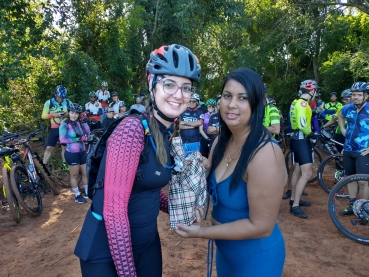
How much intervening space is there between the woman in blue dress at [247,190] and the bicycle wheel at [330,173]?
4824mm

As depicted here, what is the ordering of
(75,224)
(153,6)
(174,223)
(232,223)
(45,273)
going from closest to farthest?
(232,223) → (174,223) → (45,273) → (75,224) → (153,6)

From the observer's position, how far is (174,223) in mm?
1727

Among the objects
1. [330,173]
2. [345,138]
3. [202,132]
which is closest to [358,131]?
[345,138]

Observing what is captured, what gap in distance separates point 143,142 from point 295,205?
14.7 feet

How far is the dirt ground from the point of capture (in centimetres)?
363

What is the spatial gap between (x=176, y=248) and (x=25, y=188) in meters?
3.22

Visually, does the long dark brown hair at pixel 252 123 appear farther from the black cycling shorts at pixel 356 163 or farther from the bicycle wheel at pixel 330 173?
the bicycle wheel at pixel 330 173

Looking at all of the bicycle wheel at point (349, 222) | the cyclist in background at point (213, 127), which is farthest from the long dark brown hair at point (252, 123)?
the cyclist in background at point (213, 127)

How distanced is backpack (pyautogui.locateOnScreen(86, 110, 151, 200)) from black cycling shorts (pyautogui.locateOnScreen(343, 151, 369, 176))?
4.23 m

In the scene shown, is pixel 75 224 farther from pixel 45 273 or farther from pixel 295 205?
pixel 295 205

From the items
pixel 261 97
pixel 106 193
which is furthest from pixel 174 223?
pixel 261 97

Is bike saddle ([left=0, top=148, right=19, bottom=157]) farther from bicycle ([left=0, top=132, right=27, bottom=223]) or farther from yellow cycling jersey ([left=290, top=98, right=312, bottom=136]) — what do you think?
yellow cycling jersey ([left=290, top=98, right=312, bottom=136])

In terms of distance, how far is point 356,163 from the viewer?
464cm

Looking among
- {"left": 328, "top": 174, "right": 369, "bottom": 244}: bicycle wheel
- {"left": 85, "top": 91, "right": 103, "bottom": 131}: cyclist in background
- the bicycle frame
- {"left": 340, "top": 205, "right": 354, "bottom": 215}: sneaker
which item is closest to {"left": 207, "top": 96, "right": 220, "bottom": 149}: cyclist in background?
{"left": 328, "top": 174, "right": 369, "bottom": 244}: bicycle wheel
